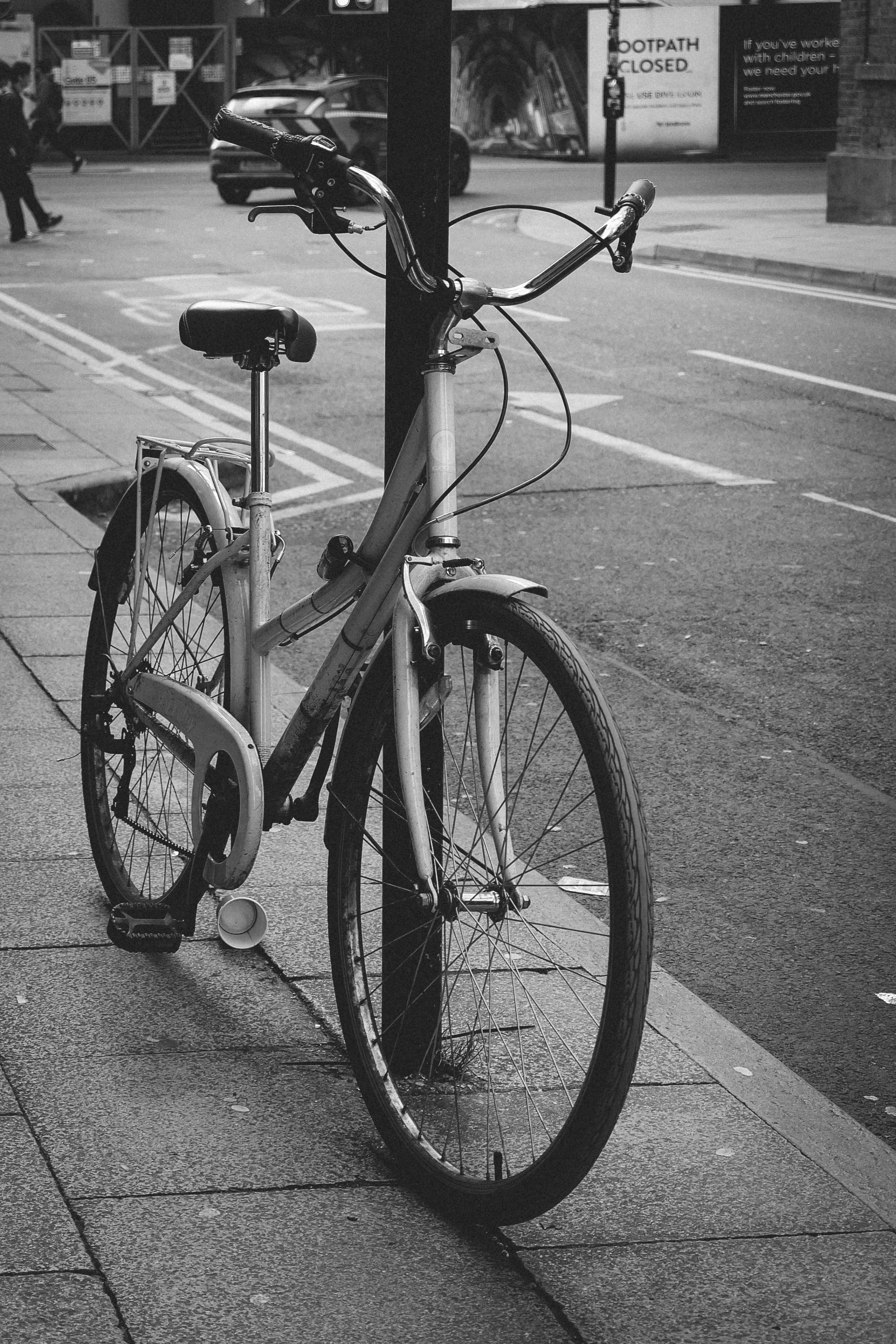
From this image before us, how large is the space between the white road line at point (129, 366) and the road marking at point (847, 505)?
213 centimetres

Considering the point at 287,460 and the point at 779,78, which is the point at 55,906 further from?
the point at 779,78

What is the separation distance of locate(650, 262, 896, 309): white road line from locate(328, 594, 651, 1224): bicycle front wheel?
13.7 meters

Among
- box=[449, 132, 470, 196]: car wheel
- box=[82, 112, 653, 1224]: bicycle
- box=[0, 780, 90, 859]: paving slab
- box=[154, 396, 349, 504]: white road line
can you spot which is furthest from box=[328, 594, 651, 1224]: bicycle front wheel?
box=[449, 132, 470, 196]: car wheel

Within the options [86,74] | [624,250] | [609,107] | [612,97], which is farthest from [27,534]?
[86,74]

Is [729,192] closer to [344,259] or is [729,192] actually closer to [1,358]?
[344,259]

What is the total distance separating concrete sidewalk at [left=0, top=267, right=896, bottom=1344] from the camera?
2.58 m

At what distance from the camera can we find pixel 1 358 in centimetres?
1331

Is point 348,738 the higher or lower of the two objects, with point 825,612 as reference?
higher

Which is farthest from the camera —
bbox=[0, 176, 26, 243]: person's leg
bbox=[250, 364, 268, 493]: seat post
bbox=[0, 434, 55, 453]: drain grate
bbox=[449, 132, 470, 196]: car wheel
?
bbox=[449, 132, 470, 196]: car wheel

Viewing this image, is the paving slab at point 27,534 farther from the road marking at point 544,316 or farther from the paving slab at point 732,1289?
the road marking at point 544,316

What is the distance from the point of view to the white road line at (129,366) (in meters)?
9.98

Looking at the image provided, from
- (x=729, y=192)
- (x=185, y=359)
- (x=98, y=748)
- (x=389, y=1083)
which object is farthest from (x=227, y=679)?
(x=729, y=192)

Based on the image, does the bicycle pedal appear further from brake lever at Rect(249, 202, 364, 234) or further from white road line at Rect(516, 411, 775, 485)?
white road line at Rect(516, 411, 775, 485)

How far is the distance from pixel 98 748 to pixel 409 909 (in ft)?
3.96
